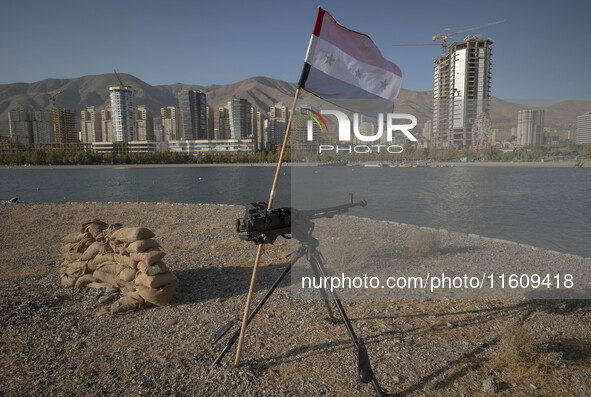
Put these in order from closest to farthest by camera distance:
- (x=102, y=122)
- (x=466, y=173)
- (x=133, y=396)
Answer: (x=133, y=396)
(x=466, y=173)
(x=102, y=122)

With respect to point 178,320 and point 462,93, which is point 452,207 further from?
point 178,320

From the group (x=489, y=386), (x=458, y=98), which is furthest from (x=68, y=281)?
(x=458, y=98)

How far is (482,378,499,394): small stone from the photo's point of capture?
124 inches

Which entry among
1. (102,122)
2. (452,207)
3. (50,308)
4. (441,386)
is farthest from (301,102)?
(102,122)

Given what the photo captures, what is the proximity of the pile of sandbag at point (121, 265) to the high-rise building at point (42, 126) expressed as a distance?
225m

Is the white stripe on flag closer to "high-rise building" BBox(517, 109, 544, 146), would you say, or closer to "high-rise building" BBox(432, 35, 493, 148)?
"high-rise building" BBox(432, 35, 493, 148)

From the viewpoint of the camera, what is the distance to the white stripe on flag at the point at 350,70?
3520 millimetres

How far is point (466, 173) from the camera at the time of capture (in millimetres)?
8234

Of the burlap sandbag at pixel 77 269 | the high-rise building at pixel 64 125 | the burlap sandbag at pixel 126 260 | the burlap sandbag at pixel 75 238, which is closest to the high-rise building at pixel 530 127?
the burlap sandbag at pixel 126 260

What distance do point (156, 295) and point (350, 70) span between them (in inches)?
155

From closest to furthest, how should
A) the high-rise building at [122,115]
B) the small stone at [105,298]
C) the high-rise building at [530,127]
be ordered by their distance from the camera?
the small stone at [105,298]
the high-rise building at [530,127]
the high-rise building at [122,115]

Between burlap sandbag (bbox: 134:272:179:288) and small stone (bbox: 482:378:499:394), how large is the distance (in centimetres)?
411

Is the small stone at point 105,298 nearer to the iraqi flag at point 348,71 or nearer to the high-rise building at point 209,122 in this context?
the iraqi flag at point 348,71

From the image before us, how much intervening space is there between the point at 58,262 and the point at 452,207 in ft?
31.5
